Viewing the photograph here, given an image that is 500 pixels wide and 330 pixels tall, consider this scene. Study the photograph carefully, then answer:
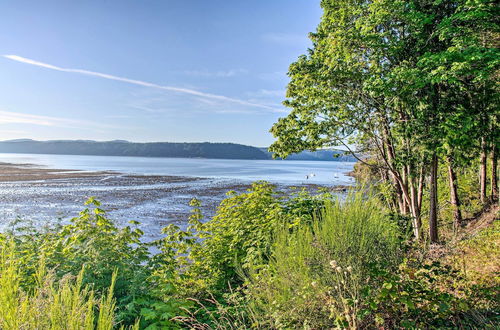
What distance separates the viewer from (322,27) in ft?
32.7

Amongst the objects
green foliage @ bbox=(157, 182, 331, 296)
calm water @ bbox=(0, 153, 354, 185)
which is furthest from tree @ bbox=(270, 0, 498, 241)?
green foliage @ bbox=(157, 182, 331, 296)

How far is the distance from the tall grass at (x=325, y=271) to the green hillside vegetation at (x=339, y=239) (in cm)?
2

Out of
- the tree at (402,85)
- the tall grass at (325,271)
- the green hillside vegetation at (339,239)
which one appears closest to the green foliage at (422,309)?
the green hillside vegetation at (339,239)

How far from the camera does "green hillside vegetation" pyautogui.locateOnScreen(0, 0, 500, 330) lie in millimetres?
2912

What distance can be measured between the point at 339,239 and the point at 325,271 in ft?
1.40

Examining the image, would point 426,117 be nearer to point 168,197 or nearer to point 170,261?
point 170,261

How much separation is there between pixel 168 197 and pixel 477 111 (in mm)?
25624

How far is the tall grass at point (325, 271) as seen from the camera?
295 cm

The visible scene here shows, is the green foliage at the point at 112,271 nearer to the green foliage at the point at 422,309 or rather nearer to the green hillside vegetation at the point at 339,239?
the green hillside vegetation at the point at 339,239

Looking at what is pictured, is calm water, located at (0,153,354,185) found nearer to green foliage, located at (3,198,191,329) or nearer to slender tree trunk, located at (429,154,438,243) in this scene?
slender tree trunk, located at (429,154,438,243)

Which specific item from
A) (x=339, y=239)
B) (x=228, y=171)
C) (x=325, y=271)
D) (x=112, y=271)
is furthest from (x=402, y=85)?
(x=228, y=171)

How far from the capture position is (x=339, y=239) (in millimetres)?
3449

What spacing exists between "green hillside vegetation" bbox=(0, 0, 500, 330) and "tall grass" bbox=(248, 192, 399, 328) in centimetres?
2

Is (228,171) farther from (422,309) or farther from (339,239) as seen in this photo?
(422,309)
